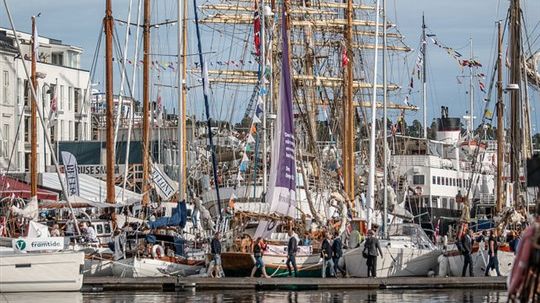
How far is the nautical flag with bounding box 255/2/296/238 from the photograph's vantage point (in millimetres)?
48062

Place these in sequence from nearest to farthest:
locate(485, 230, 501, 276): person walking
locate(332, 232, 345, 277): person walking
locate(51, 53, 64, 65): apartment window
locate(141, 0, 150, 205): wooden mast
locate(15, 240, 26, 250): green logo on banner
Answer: locate(15, 240, 26, 250): green logo on banner → locate(485, 230, 501, 276): person walking → locate(332, 232, 345, 277): person walking → locate(141, 0, 150, 205): wooden mast → locate(51, 53, 64, 65): apartment window

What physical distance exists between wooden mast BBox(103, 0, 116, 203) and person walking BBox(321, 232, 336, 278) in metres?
9.89

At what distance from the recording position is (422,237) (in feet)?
178

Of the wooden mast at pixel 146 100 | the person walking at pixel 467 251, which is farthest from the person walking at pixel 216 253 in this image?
the wooden mast at pixel 146 100

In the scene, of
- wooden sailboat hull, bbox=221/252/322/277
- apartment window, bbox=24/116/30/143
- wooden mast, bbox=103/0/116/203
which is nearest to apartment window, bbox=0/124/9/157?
apartment window, bbox=24/116/30/143

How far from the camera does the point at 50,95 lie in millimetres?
101312

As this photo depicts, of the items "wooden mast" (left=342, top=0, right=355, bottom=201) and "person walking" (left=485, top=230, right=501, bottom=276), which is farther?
"wooden mast" (left=342, top=0, right=355, bottom=201)

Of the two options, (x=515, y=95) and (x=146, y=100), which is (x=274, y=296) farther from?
(x=146, y=100)

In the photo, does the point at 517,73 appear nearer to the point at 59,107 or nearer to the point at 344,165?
the point at 344,165

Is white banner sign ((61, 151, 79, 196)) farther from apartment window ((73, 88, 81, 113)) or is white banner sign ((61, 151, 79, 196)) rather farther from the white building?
apartment window ((73, 88, 81, 113))

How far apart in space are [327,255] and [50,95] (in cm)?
5484

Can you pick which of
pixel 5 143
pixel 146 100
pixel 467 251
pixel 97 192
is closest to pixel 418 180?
pixel 5 143

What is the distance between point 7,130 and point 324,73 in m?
21.7

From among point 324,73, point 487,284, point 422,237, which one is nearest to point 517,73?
point 422,237
